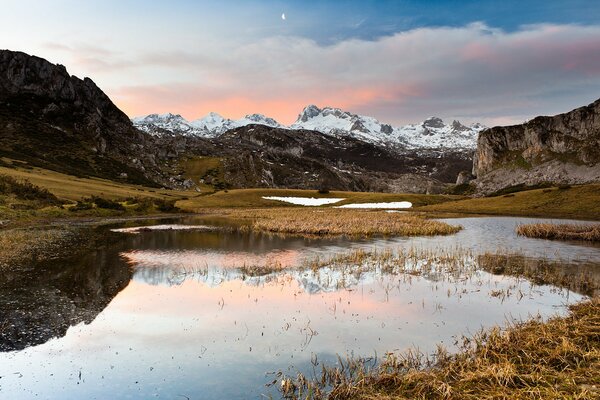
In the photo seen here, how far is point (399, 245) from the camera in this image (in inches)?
1852

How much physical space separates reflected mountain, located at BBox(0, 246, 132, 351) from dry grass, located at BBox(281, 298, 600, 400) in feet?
37.9

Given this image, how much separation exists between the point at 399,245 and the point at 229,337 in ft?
108

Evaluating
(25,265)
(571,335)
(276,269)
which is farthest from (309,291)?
(25,265)

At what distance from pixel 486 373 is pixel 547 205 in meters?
101

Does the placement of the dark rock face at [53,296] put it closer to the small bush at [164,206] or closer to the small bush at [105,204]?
the small bush at [105,204]

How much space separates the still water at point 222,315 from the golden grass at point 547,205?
60422mm

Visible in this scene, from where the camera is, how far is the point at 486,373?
40.2 feet

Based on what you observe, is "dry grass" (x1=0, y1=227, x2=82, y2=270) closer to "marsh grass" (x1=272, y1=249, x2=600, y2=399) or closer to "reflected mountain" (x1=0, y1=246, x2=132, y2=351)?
"reflected mountain" (x1=0, y1=246, x2=132, y2=351)

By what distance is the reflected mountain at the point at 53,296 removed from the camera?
17375 mm

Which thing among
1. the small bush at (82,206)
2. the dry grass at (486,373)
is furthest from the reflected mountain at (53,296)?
the small bush at (82,206)

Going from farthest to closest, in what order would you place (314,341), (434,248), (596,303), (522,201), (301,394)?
(522,201) → (434,248) → (596,303) → (314,341) → (301,394)

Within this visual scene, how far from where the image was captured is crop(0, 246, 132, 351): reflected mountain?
57.0ft

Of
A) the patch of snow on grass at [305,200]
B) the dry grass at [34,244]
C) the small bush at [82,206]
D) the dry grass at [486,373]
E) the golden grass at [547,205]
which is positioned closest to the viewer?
the dry grass at [486,373]

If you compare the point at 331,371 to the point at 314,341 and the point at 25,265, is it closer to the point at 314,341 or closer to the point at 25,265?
the point at 314,341
